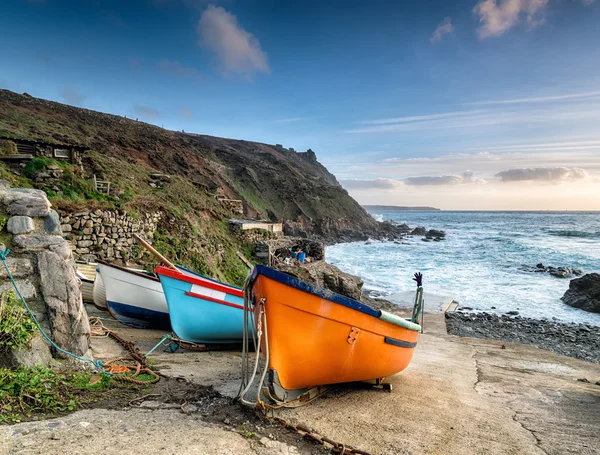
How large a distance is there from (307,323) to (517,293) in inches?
898

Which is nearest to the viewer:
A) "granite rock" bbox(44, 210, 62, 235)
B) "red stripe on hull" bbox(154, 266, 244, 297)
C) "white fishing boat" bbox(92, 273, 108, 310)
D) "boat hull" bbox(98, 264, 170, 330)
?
"granite rock" bbox(44, 210, 62, 235)

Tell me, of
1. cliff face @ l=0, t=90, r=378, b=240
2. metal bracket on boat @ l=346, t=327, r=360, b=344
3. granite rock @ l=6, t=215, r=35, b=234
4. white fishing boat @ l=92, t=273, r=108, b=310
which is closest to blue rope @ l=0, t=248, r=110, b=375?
granite rock @ l=6, t=215, r=35, b=234

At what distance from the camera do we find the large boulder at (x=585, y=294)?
61.8 ft

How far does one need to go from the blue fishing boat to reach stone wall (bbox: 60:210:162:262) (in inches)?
219

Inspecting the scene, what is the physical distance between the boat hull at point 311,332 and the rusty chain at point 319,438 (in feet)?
1.95

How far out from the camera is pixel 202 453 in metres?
3.47

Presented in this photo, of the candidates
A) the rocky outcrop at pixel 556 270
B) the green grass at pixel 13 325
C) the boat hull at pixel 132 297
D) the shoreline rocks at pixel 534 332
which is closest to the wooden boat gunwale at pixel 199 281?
the boat hull at pixel 132 297

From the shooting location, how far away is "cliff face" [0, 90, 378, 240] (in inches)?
834

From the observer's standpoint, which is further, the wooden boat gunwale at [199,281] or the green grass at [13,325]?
the wooden boat gunwale at [199,281]

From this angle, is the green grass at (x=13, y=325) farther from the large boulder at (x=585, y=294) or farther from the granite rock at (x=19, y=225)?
the large boulder at (x=585, y=294)

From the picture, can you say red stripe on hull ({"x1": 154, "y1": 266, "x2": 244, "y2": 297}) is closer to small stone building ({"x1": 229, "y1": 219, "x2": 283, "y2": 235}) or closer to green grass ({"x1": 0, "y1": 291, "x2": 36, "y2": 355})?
green grass ({"x1": 0, "y1": 291, "x2": 36, "y2": 355})

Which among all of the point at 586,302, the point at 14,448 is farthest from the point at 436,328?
the point at 14,448

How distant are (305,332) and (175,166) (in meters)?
32.1

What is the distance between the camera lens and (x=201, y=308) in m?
8.07
